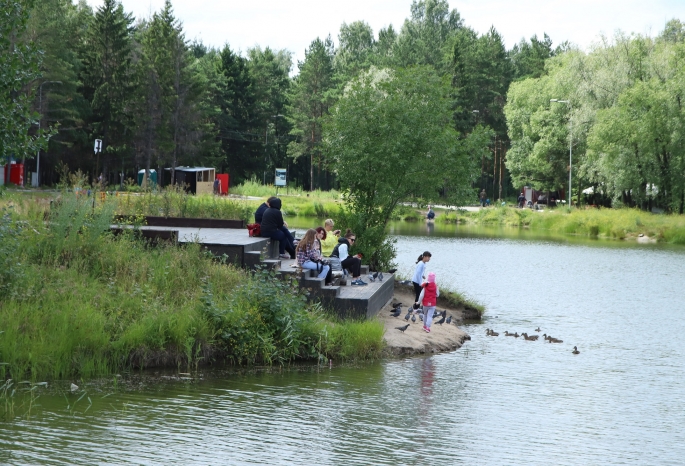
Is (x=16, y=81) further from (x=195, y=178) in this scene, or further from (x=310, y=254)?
(x=195, y=178)

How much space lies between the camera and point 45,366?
13.0m

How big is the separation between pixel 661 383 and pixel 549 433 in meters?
5.06

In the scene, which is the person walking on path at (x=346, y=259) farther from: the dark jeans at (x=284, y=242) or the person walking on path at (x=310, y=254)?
the person walking on path at (x=310, y=254)

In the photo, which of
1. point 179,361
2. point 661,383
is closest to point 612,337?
point 661,383

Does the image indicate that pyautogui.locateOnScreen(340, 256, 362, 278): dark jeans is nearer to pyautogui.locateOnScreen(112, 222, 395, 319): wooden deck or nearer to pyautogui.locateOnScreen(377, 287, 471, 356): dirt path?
pyautogui.locateOnScreen(377, 287, 471, 356): dirt path

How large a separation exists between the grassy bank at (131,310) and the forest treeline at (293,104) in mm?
25037

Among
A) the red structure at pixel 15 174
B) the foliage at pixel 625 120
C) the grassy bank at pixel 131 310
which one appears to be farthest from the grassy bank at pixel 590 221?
the grassy bank at pixel 131 310

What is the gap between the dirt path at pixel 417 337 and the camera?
17.0m

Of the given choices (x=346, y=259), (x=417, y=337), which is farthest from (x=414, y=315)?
(x=346, y=259)

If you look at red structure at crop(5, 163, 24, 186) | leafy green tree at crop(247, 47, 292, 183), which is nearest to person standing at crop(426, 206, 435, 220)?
leafy green tree at crop(247, 47, 292, 183)

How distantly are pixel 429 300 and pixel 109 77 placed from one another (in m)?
52.5

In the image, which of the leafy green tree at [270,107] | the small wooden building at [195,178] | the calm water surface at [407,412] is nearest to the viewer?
the calm water surface at [407,412]

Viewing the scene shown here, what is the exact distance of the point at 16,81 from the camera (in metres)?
13.8

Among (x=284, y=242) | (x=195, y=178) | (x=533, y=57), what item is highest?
(x=533, y=57)
